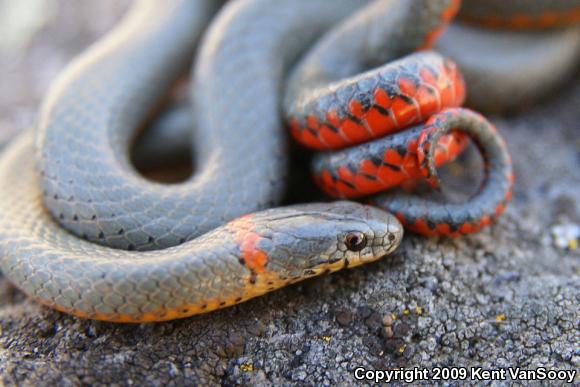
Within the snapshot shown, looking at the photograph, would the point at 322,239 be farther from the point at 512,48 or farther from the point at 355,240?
the point at 512,48

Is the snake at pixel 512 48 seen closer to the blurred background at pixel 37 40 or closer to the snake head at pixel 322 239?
the snake head at pixel 322 239

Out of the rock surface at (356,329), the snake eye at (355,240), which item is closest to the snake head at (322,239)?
the snake eye at (355,240)

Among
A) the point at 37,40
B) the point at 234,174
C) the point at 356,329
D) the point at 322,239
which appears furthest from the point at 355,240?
the point at 37,40

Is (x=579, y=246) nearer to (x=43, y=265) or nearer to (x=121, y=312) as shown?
(x=121, y=312)

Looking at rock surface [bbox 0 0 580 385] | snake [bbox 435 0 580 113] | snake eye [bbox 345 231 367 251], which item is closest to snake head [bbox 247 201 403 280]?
snake eye [bbox 345 231 367 251]

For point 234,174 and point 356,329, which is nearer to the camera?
point 356,329

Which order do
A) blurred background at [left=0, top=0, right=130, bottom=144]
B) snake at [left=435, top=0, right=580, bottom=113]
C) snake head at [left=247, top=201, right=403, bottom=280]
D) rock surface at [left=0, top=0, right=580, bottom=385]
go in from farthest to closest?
blurred background at [left=0, top=0, right=130, bottom=144] → snake at [left=435, top=0, right=580, bottom=113] → snake head at [left=247, top=201, right=403, bottom=280] → rock surface at [left=0, top=0, right=580, bottom=385]

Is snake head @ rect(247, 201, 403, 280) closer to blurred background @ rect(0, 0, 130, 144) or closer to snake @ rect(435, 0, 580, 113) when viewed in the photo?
snake @ rect(435, 0, 580, 113)
